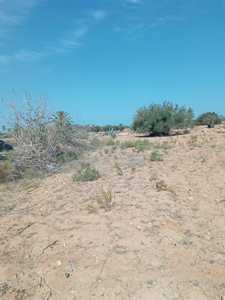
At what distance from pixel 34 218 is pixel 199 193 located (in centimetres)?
346

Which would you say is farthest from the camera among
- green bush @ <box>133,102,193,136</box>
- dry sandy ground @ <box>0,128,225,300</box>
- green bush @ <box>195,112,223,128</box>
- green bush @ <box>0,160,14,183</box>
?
green bush @ <box>195,112,223,128</box>

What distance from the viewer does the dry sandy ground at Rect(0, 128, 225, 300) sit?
4.61m

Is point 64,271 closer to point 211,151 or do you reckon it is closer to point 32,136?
point 211,151

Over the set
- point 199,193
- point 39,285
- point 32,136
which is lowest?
point 39,285

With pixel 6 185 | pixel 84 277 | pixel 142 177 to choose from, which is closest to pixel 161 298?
pixel 84 277

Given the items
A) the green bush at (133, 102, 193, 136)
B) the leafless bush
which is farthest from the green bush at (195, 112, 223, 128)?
the leafless bush

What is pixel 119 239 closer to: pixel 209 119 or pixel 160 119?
pixel 160 119

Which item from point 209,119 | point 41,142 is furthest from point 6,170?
point 209,119

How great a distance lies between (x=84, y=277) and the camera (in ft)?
15.8

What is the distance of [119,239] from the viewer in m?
5.75

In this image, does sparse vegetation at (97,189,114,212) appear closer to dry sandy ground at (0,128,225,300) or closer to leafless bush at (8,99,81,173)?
dry sandy ground at (0,128,225,300)

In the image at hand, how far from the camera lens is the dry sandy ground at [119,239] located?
15.1ft

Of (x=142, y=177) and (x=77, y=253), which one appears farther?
(x=142, y=177)

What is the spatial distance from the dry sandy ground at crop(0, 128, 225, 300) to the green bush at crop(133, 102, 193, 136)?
13.7 meters
